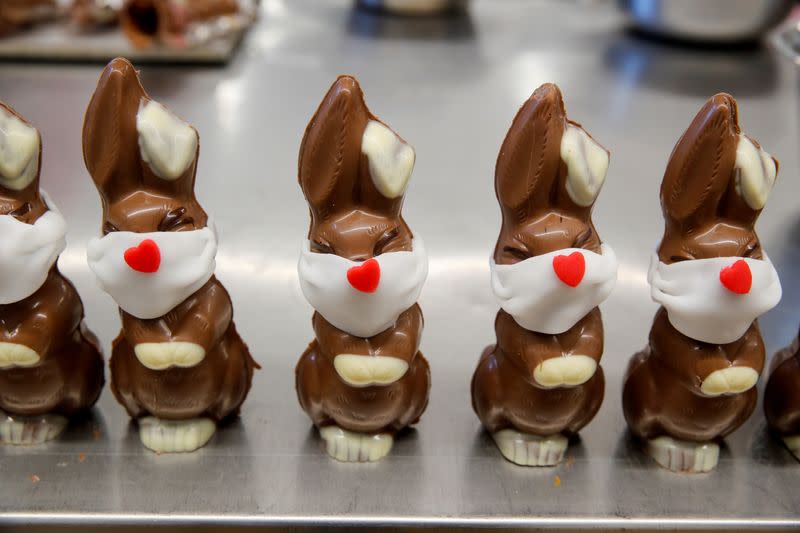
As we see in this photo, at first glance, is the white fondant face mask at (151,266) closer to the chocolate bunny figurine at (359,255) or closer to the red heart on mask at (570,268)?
the chocolate bunny figurine at (359,255)

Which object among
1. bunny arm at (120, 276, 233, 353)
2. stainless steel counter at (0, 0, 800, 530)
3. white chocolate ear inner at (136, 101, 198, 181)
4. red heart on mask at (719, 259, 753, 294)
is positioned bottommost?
stainless steel counter at (0, 0, 800, 530)

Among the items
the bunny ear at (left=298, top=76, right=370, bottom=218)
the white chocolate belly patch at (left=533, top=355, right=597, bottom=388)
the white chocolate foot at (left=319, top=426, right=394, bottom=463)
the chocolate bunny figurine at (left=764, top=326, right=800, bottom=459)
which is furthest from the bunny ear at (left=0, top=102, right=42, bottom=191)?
the chocolate bunny figurine at (left=764, top=326, right=800, bottom=459)

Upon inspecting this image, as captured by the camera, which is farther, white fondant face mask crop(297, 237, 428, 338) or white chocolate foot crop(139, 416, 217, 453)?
white chocolate foot crop(139, 416, 217, 453)

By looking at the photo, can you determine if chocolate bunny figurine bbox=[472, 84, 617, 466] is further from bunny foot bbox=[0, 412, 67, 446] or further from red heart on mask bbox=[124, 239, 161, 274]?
bunny foot bbox=[0, 412, 67, 446]

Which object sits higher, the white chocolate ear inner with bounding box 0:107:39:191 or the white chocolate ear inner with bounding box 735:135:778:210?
the white chocolate ear inner with bounding box 735:135:778:210

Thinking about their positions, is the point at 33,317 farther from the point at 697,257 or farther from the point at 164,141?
the point at 697,257

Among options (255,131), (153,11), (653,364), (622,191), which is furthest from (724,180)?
(153,11)
